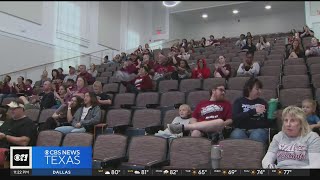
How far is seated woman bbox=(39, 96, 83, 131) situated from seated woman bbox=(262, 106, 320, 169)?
317 cm

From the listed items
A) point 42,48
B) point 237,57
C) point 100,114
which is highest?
point 42,48

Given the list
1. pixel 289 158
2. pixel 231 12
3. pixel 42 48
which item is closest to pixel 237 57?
pixel 289 158

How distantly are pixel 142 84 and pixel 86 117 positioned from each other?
4.96 ft

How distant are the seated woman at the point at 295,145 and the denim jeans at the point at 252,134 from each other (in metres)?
0.78

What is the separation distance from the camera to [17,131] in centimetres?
371

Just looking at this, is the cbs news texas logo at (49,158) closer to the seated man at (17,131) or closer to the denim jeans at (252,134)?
the seated man at (17,131)

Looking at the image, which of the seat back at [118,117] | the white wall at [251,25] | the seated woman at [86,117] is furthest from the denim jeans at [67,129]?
the white wall at [251,25]

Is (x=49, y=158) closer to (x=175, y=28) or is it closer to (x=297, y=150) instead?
(x=297, y=150)

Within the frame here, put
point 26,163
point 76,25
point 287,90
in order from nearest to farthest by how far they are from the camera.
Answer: point 26,163 < point 287,90 < point 76,25

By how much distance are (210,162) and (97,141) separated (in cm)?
130

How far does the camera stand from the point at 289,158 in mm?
2430

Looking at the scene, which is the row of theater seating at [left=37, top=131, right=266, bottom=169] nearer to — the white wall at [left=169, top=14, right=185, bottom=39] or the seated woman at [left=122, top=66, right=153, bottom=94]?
the seated woman at [left=122, top=66, right=153, bottom=94]

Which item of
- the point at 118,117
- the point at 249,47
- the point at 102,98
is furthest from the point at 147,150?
the point at 249,47

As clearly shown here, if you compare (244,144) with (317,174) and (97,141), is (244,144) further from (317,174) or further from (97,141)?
(97,141)
